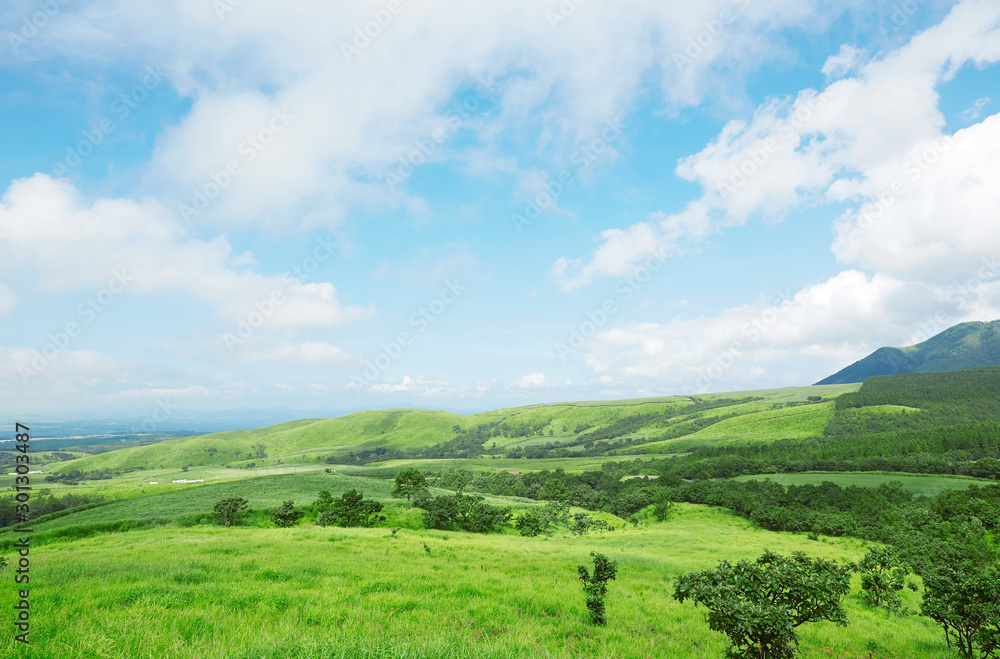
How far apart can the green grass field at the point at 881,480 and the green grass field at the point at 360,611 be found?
133917 mm

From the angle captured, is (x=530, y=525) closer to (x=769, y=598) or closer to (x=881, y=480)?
(x=769, y=598)

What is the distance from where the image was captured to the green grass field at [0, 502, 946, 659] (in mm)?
7668

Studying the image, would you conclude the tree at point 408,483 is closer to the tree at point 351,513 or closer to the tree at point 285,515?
the tree at point 351,513

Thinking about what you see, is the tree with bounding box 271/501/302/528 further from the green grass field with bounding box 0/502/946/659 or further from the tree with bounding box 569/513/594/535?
the tree with bounding box 569/513/594/535

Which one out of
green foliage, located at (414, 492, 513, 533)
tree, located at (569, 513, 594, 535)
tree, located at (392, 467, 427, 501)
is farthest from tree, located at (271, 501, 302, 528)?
tree, located at (569, 513, 594, 535)

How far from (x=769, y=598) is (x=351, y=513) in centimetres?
6062

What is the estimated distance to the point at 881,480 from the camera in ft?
441

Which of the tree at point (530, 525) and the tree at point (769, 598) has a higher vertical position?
the tree at point (769, 598)

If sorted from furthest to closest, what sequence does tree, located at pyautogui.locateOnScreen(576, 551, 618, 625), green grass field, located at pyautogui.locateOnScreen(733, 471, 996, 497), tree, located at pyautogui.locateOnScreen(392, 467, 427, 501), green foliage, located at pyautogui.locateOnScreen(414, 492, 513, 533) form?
green grass field, located at pyautogui.locateOnScreen(733, 471, 996, 497)
tree, located at pyautogui.locateOnScreen(392, 467, 427, 501)
green foliage, located at pyautogui.locateOnScreen(414, 492, 513, 533)
tree, located at pyautogui.locateOnScreen(576, 551, 618, 625)

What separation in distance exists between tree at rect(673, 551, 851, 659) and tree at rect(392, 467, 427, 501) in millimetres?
73998

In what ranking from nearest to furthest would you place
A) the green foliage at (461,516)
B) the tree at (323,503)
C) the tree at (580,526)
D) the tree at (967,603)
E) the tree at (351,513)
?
1. the tree at (967,603)
2. the tree at (351,513)
3. the green foliage at (461,516)
4. the tree at (323,503)
5. the tree at (580,526)

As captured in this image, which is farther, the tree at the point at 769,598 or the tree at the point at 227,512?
the tree at the point at 227,512

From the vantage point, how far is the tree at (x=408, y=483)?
80.2 metres

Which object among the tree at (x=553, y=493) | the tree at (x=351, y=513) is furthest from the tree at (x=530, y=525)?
the tree at (x=553, y=493)
